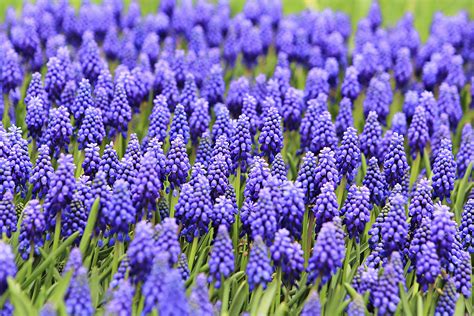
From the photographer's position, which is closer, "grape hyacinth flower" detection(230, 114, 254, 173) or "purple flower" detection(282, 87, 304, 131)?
"grape hyacinth flower" detection(230, 114, 254, 173)

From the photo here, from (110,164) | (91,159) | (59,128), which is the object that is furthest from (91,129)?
(110,164)

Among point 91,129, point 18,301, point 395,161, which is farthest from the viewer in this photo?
point 395,161

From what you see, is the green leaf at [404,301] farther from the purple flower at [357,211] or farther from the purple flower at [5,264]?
the purple flower at [5,264]

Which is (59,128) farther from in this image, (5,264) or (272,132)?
(5,264)

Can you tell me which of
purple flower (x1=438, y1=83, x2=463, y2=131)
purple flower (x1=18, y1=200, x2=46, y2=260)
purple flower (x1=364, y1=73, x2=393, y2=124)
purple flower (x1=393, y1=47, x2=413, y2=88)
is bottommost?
purple flower (x1=18, y1=200, x2=46, y2=260)

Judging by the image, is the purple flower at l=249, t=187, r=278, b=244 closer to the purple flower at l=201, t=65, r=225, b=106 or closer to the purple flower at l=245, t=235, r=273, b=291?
the purple flower at l=245, t=235, r=273, b=291

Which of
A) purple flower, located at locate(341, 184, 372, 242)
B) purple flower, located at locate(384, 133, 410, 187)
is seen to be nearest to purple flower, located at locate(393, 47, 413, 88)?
purple flower, located at locate(384, 133, 410, 187)

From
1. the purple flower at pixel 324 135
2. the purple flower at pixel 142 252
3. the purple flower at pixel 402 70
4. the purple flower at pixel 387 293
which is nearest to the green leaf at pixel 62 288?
the purple flower at pixel 142 252
